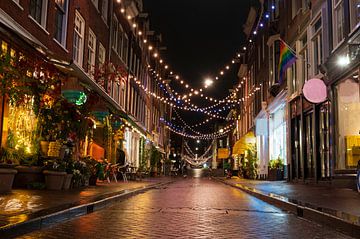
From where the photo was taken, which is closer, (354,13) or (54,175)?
(54,175)

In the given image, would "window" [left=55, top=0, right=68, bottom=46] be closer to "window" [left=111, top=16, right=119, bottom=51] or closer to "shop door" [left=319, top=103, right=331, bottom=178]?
"window" [left=111, top=16, right=119, bottom=51]

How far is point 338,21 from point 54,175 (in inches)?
430

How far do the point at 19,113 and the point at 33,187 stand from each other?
197cm

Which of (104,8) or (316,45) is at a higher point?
→ (104,8)

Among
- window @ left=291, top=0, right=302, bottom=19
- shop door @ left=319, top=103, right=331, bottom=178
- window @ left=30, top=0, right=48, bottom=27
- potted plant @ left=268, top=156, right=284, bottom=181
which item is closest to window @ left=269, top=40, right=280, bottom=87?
window @ left=291, top=0, right=302, bottom=19

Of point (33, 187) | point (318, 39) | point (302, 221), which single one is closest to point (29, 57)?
point (33, 187)

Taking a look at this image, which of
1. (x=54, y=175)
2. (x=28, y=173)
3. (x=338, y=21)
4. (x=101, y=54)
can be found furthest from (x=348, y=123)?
(x=101, y=54)

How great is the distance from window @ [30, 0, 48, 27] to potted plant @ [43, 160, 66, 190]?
4.87 m

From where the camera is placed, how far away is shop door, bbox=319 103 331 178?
17594 millimetres

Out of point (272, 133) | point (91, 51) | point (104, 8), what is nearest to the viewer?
point (91, 51)

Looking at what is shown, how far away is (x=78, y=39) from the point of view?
19.5m

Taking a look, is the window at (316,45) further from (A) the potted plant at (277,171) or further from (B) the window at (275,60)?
(A) the potted plant at (277,171)

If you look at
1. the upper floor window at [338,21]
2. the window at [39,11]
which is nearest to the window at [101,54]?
the window at [39,11]

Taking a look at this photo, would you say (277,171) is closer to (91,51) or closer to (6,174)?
(91,51)
